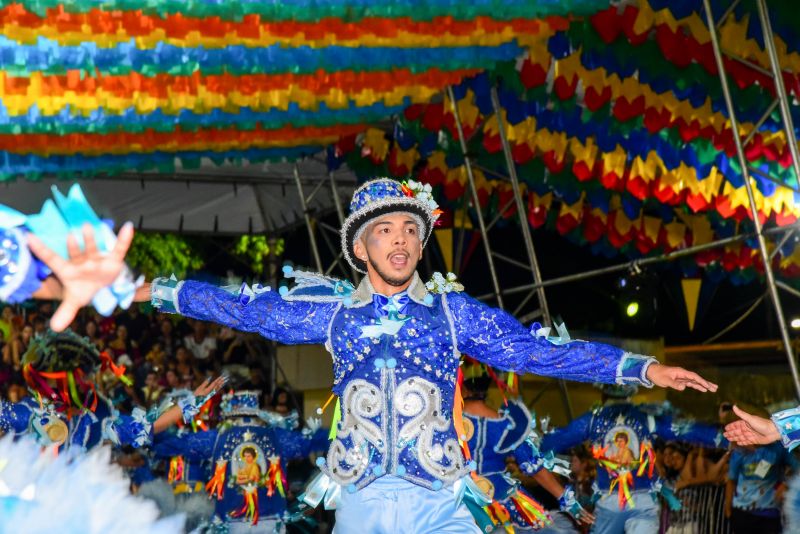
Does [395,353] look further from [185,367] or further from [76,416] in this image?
[185,367]

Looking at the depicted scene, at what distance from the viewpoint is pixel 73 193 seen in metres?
2.62

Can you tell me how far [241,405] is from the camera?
29.6 ft

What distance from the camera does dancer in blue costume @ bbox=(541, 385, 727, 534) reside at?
27.9 feet

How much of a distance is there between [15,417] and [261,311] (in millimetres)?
4872

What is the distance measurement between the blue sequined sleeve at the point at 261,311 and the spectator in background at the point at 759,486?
5.79m

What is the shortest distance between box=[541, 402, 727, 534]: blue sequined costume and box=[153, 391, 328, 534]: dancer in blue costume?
6.64 feet

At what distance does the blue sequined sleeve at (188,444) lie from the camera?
9258 millimetres

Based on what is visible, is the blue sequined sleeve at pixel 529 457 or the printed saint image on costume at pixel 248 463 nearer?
the blue sequined sleeve at pixel 529 457

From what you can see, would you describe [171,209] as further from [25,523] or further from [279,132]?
[25,523]

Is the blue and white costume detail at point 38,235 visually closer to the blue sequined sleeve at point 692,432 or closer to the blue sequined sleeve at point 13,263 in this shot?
the blue sequined sleeve at point 13,263

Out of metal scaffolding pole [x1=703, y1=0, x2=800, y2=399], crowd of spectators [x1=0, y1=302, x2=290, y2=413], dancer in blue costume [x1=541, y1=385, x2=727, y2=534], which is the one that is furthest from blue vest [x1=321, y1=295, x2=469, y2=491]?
crowd of spectators [x1=0, y1=302, x2=290, y2=413]

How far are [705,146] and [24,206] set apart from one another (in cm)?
751

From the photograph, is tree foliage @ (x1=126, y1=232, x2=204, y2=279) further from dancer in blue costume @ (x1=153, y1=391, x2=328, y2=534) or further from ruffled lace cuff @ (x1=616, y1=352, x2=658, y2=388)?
ruffled lace cuff @ (x1=616, y1=352, x2=658, y2=388)

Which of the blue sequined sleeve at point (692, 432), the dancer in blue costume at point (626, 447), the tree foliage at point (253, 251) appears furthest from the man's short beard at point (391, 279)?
the tree foliage at point (253, 251)
